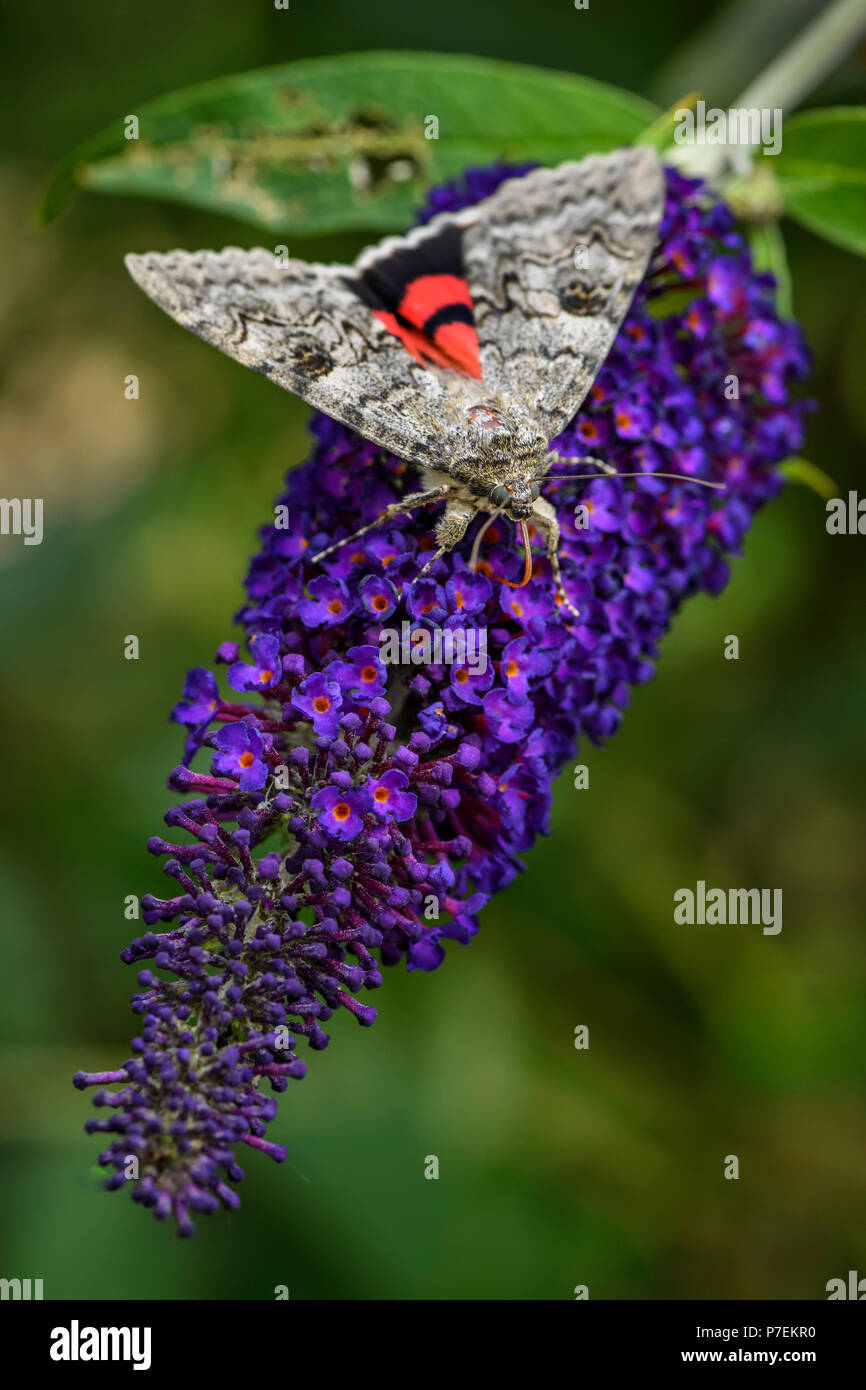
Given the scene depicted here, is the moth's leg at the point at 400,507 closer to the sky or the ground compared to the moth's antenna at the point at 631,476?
closer to the ground

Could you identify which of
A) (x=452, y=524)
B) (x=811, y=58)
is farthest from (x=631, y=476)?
(x=811, y=58)

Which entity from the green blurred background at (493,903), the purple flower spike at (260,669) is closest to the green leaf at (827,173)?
the green blurred background at (493,903)

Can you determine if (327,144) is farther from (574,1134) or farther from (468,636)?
(574,1134)

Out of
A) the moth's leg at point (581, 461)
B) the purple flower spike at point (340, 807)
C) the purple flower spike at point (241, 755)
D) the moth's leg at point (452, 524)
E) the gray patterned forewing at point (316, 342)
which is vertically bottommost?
the purple flower spike at point (340, 807)

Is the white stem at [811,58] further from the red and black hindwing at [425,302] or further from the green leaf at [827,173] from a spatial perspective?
the red and black hindwing at [425,302]

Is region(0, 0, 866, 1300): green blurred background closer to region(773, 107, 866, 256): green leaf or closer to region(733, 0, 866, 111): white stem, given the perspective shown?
region(733, 0, 866, 111): white stem

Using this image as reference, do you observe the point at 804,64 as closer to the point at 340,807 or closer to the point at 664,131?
the point at 664,131
